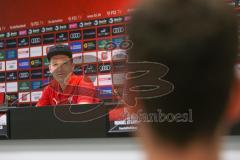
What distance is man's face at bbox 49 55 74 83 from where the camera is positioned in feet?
8.42

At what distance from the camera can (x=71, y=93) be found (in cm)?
253

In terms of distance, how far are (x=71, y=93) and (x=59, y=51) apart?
29 cm

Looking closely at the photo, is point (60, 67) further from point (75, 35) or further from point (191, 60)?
point (191, 60)

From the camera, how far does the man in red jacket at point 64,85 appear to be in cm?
250

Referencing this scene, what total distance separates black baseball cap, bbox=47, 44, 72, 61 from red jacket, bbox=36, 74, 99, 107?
16cm

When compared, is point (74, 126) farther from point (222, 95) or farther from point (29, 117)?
point (222, 95)

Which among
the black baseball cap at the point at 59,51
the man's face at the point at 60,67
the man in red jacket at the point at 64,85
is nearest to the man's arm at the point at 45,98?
the man in red jacket at the point at 64,85

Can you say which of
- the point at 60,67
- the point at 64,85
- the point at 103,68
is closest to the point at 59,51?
the point at 60,67

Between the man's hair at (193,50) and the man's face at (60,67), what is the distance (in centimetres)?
207

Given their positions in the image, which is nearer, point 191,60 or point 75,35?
point 191,60

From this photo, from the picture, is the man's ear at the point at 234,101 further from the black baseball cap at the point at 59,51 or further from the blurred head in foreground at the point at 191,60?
the black baseball cap at the point at 59,51

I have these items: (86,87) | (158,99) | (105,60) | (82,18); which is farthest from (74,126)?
(158,99)

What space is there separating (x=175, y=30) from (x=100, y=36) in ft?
6.55

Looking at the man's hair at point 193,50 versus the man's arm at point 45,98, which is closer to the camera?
the man's hair at point 193,50
